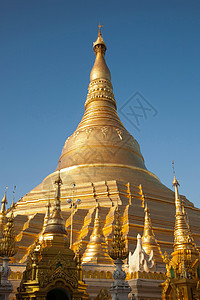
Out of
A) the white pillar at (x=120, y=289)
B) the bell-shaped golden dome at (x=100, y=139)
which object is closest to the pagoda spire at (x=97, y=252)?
the white pillar at (x=120, y=289)

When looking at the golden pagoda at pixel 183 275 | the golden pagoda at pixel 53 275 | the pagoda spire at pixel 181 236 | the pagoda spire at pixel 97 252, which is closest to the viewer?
the golden pagoda at pixel 53 275

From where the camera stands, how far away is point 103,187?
22422 millimetres

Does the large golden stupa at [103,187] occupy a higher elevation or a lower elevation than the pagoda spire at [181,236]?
higher

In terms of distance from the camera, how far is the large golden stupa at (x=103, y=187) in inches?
749

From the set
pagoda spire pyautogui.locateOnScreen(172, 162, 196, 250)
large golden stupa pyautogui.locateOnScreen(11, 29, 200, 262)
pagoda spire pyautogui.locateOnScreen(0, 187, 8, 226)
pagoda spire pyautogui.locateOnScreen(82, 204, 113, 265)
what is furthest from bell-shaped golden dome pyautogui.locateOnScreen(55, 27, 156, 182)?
pagoda spire pyautogui.locateOnScreen(172, 162, 196, 250)

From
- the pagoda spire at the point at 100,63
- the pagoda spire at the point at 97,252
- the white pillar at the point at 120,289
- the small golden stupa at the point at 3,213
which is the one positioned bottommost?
the white pillar at the point at 120,289

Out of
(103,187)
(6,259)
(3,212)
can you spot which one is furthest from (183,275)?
(3,212)

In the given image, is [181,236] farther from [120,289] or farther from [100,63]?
[100,63]

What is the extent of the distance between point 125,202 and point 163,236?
3487 mm

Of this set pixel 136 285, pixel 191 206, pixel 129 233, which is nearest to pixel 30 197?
pixel 129 233

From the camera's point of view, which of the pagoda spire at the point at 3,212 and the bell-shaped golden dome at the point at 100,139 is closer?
the pagoda spire at the point at 3,212

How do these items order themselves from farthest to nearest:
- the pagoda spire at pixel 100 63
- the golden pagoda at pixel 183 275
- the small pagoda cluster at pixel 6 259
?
1. the pagoda spire at pixel 100 63
2. the golden pagoda at pixel 183 275
3. the small pagoda cluster at pixel 6 259

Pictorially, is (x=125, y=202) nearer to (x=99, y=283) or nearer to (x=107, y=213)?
(x=107, y=213)

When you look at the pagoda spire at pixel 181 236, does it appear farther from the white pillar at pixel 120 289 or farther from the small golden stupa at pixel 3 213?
the small golden stupa at pixel 3 213
